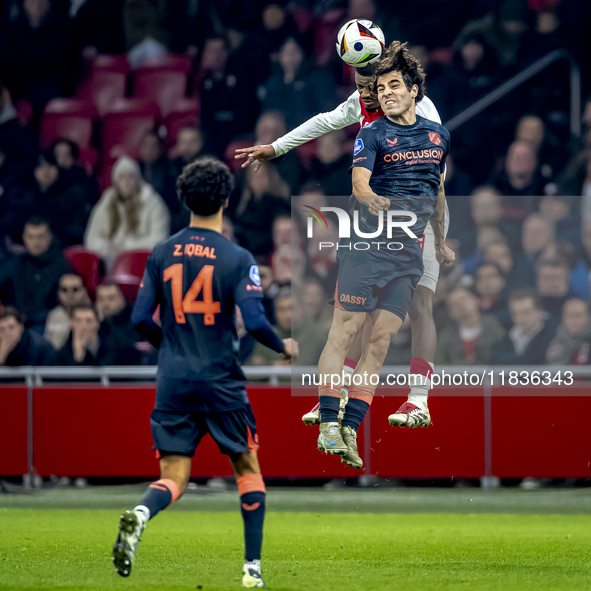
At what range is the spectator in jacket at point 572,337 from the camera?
20.1ft

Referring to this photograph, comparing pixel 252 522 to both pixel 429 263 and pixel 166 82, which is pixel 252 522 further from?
pixel 166 82

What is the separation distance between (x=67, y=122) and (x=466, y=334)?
5.41 metres

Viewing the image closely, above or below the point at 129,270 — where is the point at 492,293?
below

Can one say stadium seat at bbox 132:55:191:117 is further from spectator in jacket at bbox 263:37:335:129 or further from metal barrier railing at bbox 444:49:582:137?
metal barrier railing at bbox 444:49:582:137

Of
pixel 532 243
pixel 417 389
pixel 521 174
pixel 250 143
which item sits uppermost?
pixel 250 143

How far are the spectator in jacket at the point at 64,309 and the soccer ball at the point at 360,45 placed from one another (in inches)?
150

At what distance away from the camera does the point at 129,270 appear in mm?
8023

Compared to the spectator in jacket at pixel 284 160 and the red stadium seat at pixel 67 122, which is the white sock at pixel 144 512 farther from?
the red stadium seat at pixel 67 122

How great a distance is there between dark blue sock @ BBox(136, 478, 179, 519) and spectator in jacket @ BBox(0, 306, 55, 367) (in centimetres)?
416

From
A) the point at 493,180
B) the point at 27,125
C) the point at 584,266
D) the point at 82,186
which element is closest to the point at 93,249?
the point at 82,186

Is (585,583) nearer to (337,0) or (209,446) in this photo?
(209,446)

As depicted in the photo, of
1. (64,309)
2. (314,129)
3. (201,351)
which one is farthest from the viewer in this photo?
(64,309)

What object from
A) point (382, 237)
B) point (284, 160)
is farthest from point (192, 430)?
point (284, 160)

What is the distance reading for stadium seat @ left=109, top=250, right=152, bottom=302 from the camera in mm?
7867
